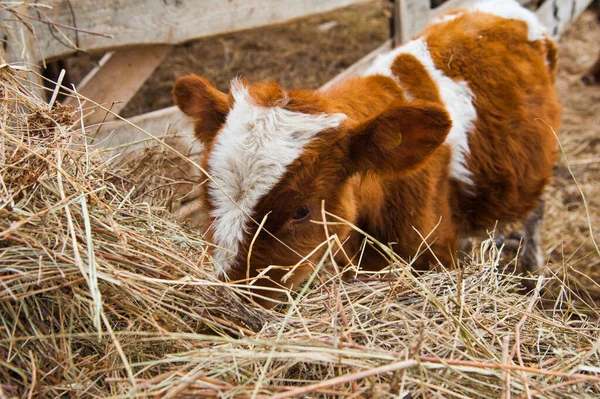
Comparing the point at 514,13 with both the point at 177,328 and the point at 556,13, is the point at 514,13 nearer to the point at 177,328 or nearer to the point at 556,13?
the point at 177,328

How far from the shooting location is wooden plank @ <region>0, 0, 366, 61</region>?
3.31m

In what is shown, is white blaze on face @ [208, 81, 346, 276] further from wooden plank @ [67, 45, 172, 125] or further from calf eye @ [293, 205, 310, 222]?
wooden plank @ [67, 45, 172, 125]

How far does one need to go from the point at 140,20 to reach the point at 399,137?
217 cm

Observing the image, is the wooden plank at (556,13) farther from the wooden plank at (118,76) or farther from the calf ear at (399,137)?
the calf ear at (399,137)

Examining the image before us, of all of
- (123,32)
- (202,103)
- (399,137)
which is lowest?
(399,137)

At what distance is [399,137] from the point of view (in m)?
2.60

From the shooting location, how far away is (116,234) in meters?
2.02

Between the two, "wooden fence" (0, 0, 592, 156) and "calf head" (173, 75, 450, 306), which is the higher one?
"wooden fence" (0, 0, 592, 156)

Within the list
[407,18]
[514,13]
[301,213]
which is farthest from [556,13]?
[301,213]

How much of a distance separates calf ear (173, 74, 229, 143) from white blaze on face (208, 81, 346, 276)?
0.23m

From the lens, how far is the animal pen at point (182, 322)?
1752 millimetres

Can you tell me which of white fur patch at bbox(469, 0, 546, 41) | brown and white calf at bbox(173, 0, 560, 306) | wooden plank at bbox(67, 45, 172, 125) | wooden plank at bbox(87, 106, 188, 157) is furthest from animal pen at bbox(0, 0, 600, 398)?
white fur patch at bbox(469, 0, 546, 41)

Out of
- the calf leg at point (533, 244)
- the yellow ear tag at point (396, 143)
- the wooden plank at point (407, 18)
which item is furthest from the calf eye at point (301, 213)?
the wooden plank at point (407, 18)

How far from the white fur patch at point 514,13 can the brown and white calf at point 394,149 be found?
0.02m
